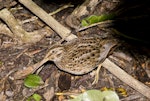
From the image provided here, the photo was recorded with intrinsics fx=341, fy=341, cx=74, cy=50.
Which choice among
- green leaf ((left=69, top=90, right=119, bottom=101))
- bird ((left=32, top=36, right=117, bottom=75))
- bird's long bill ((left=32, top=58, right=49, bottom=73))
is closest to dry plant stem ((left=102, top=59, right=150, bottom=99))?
bird ((left=32, top=36, right=117, bottom=75))

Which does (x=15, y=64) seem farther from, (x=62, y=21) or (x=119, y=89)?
(x=119, y=89)

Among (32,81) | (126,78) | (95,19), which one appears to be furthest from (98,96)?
(95,19)

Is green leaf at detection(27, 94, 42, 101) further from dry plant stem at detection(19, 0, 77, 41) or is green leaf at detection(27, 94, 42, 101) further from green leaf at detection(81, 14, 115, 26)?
green leaf at detection(81, 14, 115, 26)

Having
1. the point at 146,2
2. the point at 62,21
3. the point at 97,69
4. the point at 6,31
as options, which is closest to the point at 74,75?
the point at 97,69

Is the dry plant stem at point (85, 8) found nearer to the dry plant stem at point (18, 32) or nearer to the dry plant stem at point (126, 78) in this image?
the dry plant stem at point (18, 32)

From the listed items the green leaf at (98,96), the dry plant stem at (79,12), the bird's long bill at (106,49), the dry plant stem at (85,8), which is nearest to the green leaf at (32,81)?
the green leaf at (98,96)

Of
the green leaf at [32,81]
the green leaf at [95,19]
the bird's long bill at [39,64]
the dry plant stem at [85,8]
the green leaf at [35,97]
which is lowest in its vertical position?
the green leaf at [35,97]
